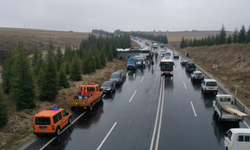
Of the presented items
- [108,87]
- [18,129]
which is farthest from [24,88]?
[108,87]

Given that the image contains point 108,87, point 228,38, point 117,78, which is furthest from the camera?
point 228,38

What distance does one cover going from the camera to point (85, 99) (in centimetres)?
1950

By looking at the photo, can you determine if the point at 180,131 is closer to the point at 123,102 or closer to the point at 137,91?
the point at 123,102

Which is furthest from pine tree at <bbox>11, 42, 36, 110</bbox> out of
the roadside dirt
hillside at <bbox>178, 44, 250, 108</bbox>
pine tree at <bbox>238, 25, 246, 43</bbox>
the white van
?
pine tree at <bbox>238, 25, 246, 43</bbox>

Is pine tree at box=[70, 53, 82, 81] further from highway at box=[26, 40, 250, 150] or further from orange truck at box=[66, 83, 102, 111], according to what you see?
orange truck at box=[66, 83, 102, 111]

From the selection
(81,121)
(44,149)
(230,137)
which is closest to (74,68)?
(81,121)

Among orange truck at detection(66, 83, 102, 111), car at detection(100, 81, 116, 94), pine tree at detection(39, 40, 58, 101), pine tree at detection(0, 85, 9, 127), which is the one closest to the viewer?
pine tree at detection(0, 85, 9, 127)

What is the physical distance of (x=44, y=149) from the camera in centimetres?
1296

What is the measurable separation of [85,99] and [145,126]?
253 inches

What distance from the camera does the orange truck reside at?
19.7m

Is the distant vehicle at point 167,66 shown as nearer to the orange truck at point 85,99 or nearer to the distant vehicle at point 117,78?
the distant vehicle at point 117,78

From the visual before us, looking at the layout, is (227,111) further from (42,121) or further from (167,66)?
(167,66)

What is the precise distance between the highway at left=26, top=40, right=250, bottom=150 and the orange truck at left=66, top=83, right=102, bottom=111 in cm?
84

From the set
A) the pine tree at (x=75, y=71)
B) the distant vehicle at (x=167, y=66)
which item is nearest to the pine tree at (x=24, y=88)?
the pine tree at (x=75, y=71)
